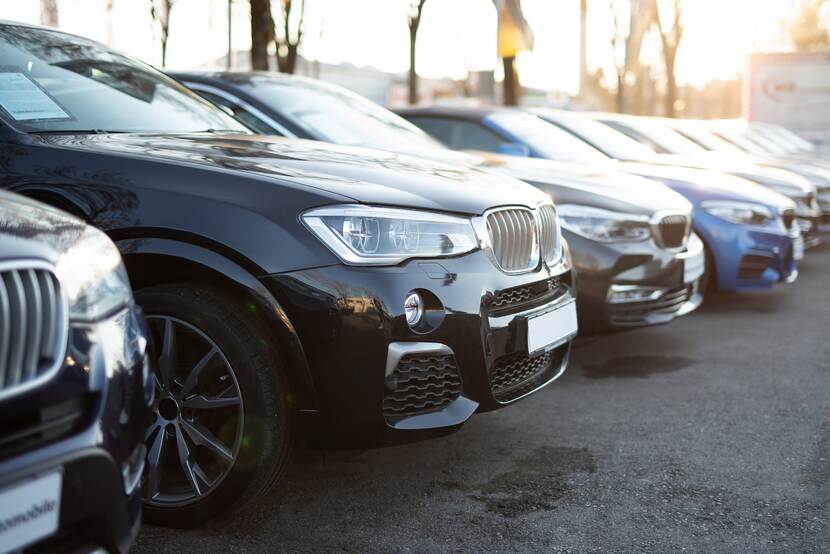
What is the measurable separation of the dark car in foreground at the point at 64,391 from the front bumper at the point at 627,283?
3436 millimetres

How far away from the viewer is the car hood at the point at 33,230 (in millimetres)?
2016

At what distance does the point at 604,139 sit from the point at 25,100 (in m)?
6.51

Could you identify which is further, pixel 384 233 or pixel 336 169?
pixel 336 169

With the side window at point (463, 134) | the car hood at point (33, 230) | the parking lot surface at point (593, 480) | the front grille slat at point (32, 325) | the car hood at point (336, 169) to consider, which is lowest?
the parking lot surface at point (593, 480)

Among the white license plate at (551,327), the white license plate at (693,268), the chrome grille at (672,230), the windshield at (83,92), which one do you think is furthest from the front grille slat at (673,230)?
the windshield at (83,92)

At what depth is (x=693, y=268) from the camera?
237 inches

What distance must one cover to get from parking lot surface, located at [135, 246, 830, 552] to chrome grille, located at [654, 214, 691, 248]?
749mm

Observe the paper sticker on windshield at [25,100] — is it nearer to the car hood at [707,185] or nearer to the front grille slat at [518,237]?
the front grille slat at [518,237]

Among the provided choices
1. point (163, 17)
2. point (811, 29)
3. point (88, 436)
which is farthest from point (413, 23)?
point (811, 29)

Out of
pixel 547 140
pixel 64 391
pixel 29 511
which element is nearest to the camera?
pixel 29 511

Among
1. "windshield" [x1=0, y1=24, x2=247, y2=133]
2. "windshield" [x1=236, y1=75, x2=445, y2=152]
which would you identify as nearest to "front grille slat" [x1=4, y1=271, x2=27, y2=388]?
"windshield" [x1=0, y1=24, x2=247, y2=133]

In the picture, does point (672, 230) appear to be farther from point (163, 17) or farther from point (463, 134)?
point (163, 17)

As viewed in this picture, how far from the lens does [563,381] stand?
5.41 metres

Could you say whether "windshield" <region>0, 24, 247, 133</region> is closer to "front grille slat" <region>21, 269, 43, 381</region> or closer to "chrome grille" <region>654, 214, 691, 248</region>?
"front grille slat" <region>21, 269, 43, 381</region>
